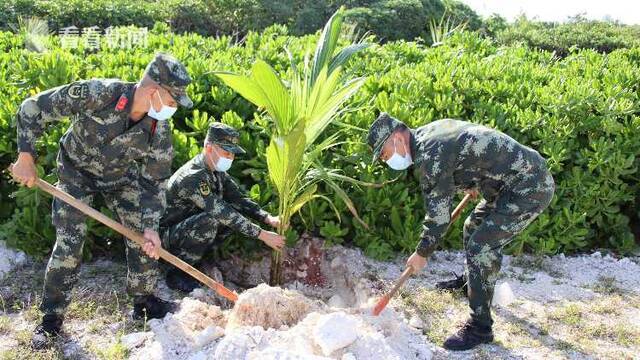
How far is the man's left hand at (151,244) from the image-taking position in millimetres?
4188

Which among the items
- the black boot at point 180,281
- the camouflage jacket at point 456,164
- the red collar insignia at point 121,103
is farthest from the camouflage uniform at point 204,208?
the camouflage jacket at point 456,164

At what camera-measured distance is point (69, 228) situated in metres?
4.15

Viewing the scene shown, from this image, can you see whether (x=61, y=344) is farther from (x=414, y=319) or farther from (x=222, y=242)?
(x=414, y=319)

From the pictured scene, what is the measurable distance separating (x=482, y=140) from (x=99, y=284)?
2.87 meters

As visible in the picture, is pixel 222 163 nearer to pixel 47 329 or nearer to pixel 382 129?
pixel 382 129

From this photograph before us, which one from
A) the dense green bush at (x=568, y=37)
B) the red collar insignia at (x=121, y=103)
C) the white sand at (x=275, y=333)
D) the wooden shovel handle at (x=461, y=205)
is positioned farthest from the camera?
the dense green bush at (x=568, y=37)

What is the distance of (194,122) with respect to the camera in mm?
5410

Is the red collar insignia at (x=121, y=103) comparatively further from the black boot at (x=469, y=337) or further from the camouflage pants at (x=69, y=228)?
the black boot at (x=469, y=337)

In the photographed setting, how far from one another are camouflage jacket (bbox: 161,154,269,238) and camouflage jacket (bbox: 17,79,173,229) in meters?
0.30

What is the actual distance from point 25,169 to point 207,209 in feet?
3.98

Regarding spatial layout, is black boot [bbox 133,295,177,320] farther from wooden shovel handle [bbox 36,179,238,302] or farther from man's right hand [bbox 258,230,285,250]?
man's right hand [bbox 258,230,285,250]

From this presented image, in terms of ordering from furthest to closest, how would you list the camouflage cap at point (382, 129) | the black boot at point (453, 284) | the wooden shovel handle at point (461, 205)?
the black boot at point (453, 284), the wooden shovel handle at point (461, 205), the camouflage cap at point (382, 129)

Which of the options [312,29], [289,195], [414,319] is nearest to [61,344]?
[289,195]

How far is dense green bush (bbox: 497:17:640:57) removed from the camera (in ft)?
44.0
